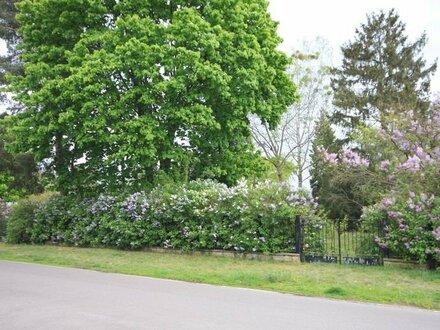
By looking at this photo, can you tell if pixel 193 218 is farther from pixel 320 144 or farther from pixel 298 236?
pixel 320 144

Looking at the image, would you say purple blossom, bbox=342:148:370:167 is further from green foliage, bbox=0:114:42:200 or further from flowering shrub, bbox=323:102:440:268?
green foliage, bbox=0:114:42:200

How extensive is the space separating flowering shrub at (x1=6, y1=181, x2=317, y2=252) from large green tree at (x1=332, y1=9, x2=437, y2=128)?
76.4ft

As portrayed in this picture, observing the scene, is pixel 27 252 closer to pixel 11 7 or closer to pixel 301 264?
pixel 301 264

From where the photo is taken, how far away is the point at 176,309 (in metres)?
7.21

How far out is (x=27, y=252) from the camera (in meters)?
16.8

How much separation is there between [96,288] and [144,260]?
16.7 ft

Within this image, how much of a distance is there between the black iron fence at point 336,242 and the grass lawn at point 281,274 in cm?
62

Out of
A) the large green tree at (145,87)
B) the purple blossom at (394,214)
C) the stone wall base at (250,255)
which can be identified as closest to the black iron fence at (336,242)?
the stone wall base at (250,255)

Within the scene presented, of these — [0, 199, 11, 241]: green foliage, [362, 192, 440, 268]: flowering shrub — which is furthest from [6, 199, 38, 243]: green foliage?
[362, 192, 440, 268]: flowering shrub

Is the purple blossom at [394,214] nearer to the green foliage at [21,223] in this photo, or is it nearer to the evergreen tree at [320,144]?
the green foliage at [21,223]

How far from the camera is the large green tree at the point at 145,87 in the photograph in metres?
17.5

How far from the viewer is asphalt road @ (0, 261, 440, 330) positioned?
6.34 metres

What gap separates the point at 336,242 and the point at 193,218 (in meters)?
4.80

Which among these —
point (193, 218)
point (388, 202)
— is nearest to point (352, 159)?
point (388, 202)
